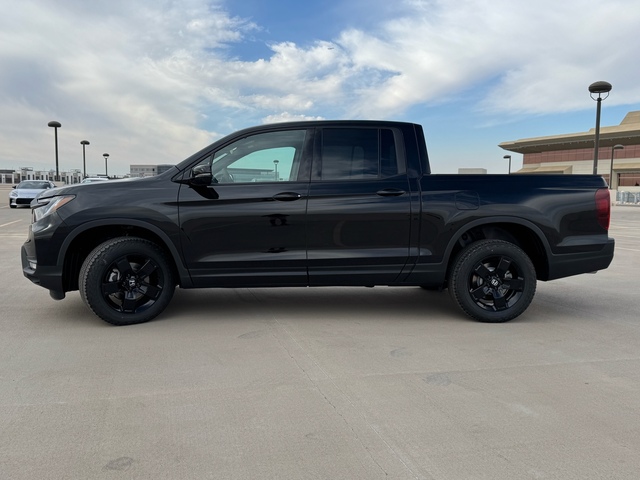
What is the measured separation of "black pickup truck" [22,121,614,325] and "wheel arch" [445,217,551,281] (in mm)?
16

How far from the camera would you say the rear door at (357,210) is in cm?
475

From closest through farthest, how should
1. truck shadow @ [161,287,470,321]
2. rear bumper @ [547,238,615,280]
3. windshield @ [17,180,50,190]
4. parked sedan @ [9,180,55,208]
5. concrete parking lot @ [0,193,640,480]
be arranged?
concrete parking lot @ [0,193,640,480] → rear bumper @ [547,238,615,280] → truck shadow @ [161,287,470,321] → parked sedan @ [9,180,55,208] → windshield @ [17,180,50,190]

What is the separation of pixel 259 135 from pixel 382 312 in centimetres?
224

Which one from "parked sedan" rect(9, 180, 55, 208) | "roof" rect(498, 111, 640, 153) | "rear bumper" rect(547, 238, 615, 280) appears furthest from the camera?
"roof" rect(498, 111, 640, 153)

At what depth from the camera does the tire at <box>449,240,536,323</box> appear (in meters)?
4.87

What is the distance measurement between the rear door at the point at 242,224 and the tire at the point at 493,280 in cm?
155

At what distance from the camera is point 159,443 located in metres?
2.60

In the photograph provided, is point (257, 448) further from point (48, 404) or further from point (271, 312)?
point (271, 312)

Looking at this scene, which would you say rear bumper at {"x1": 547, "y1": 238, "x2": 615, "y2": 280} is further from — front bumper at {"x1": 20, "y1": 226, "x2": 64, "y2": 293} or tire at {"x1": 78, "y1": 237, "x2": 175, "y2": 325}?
front bumper at {"x1": 20, "y1": 226, "x2": 64, "y2": 293}

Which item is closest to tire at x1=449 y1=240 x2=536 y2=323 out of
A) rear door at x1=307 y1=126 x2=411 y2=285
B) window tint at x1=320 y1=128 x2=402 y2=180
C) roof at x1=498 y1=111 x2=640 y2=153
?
rear door at x1=307 y1=126 x2=411 y2=285

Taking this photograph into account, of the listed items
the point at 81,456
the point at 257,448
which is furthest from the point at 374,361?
the point at 81,456

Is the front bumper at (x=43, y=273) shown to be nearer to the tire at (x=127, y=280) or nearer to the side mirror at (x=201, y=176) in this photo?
the tire at (x=127, y=280)

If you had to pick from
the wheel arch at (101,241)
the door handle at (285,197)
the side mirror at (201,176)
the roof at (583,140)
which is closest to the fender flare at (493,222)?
the door handle at (285,197)

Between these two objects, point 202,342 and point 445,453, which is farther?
point 202,342
